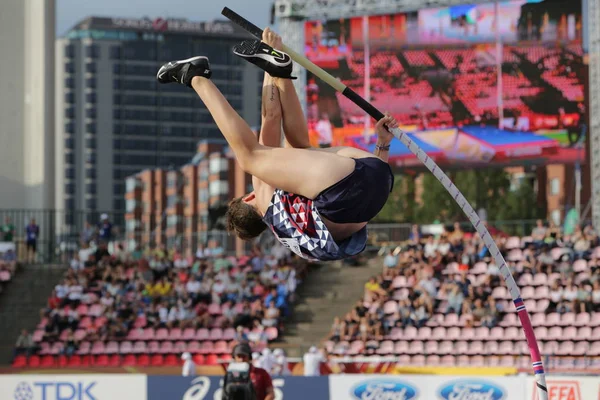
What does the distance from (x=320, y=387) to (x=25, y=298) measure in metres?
13.3

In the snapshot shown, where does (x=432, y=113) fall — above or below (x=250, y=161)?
above

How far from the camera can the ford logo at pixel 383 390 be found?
592 inches

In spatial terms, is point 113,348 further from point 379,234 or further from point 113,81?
point 113,81

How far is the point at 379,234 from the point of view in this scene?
30922 millimetres

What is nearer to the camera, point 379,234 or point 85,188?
point 379,234

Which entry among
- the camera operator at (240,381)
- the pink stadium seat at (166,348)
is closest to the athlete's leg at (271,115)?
the camera operator at (240,381)

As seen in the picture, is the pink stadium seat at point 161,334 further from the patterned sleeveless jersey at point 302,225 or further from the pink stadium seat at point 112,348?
the patterned sleeveless jersey at point 302,225

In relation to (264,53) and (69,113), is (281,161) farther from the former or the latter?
(69,113)

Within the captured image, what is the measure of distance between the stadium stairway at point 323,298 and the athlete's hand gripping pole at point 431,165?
50.1ft

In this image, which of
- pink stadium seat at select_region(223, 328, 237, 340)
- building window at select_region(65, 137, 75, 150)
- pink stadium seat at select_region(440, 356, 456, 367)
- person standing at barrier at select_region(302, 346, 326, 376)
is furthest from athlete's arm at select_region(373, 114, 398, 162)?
building window at select_region(65, 137, 75, 150)

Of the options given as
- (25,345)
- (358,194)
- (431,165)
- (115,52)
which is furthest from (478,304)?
(115,52)

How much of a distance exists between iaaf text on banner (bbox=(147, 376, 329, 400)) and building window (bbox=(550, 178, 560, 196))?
57.0 meters

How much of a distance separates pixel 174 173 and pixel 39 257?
87.3 meters

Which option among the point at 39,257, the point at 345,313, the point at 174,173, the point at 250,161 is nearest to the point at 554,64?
the point at 345,313
